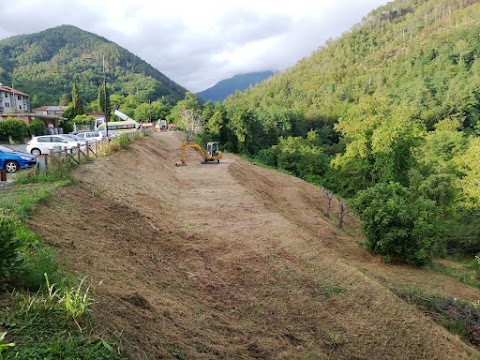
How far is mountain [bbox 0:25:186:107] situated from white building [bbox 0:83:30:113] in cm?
1802

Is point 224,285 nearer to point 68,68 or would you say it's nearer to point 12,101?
point 12,101

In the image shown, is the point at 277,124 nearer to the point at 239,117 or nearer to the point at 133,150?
the point at 239,117

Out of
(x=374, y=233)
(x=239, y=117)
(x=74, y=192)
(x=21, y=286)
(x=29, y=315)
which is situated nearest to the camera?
(x=29, y=315)

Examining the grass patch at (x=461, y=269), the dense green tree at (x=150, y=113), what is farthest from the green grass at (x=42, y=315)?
the dense green tree at (x=150, y=113)

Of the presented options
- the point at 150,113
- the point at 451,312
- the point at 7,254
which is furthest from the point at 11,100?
the point at 451,312

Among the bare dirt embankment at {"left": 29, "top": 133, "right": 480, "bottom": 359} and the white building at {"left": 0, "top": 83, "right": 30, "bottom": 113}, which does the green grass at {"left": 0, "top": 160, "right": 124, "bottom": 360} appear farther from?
the white building at {"left": 0, "top": 83, "right": 30, "bottom": 113}

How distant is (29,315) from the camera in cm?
385

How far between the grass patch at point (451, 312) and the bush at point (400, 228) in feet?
11.9

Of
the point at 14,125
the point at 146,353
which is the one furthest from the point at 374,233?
the point at 14,125

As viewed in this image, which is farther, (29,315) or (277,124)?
(277,124)

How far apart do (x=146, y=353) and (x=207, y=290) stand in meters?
3.66

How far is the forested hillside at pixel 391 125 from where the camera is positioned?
14.7 m

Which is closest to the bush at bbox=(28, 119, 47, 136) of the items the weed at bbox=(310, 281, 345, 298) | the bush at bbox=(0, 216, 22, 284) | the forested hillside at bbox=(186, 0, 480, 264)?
the forested hillside at bbox=(186, 0, 480, 264)

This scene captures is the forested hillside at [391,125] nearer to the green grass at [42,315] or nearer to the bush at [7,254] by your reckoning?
the green grass at [42,315]
